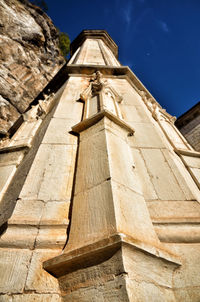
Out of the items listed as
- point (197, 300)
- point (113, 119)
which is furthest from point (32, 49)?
point (197, 300)

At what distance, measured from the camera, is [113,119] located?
2.45 m

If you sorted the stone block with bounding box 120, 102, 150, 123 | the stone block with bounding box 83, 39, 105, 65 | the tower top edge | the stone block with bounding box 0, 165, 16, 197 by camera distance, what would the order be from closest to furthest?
the stone block with bounding box 0, 165, 16, 197
the stone block with bounding box 120, 102, 150, 123
the stone block with bounding box 83, 39, 105, 65
the tower top edge

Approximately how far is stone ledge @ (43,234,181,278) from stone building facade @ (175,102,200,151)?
402 inches

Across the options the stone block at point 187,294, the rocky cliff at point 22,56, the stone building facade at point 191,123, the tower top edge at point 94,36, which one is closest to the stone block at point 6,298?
the stone block at point 187,294

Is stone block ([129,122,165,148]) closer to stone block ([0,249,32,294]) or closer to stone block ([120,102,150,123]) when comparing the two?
stone block ([120,102,150,123])

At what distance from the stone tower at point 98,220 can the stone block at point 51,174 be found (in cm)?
1

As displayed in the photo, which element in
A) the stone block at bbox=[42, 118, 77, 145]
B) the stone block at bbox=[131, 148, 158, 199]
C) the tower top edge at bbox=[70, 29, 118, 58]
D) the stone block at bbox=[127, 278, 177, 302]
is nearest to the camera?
the stone block at bbox=[127, 278, 177, 302]

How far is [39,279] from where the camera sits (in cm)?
111

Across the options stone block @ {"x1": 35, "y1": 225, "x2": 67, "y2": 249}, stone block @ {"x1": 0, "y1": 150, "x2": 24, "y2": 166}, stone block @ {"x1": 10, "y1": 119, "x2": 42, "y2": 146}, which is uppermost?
stone block @ {"x1": 10, "y1": 119, "x2": 42, "y2": 146}

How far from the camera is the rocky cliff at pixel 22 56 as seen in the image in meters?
9.16

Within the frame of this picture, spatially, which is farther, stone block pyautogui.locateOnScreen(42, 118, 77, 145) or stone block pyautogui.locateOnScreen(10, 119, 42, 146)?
stone block pyautogui.locateOnScreen(10, 119, 42, 146)

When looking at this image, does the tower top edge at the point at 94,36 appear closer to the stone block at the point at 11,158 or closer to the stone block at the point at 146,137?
Result: the stone block at the point at 146,137

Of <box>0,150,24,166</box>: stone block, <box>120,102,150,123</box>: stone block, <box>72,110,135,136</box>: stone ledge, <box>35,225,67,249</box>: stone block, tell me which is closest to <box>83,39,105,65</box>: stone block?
<box>120,102,150,123</box>: stone block

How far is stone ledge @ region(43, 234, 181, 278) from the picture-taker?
1.07 m
